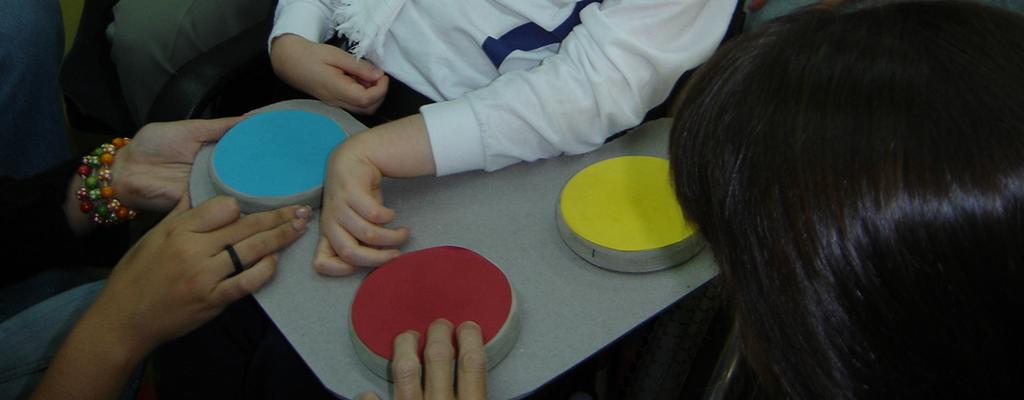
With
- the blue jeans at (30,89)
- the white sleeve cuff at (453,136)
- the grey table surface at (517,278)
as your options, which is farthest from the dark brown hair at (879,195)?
the blue jeans at (30,89)

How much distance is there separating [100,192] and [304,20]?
Answer: 0.96 feet

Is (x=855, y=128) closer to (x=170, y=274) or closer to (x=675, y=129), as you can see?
(x=675, y=129)

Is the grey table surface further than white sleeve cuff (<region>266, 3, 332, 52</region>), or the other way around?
white sleeve cuff (<region>266, 3, 332, 52</region>)

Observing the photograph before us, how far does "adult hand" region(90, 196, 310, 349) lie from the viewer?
26.6 inches

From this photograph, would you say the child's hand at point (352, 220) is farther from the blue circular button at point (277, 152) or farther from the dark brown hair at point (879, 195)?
the dark brown hair at point (879, 195)

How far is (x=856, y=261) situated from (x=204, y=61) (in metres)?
0.71

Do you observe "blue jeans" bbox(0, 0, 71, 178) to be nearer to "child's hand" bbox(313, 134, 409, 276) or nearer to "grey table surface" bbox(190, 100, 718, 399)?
"grey table surface" bbox(190, 100, 718, 399)

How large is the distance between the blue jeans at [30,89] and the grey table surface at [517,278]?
1.51ft

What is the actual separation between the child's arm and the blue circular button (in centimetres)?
4

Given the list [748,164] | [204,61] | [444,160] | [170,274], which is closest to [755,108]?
[748,164]

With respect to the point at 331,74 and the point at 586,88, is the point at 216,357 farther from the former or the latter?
the point at 586,88

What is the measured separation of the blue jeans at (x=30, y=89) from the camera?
1.03 m

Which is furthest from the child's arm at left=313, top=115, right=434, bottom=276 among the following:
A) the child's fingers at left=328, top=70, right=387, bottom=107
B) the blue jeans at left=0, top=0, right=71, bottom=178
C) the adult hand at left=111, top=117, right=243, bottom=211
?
the blue jeans at left=0, top=0, right=71, bottom=178

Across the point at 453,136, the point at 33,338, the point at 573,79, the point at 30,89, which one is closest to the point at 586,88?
the point at 573,79
